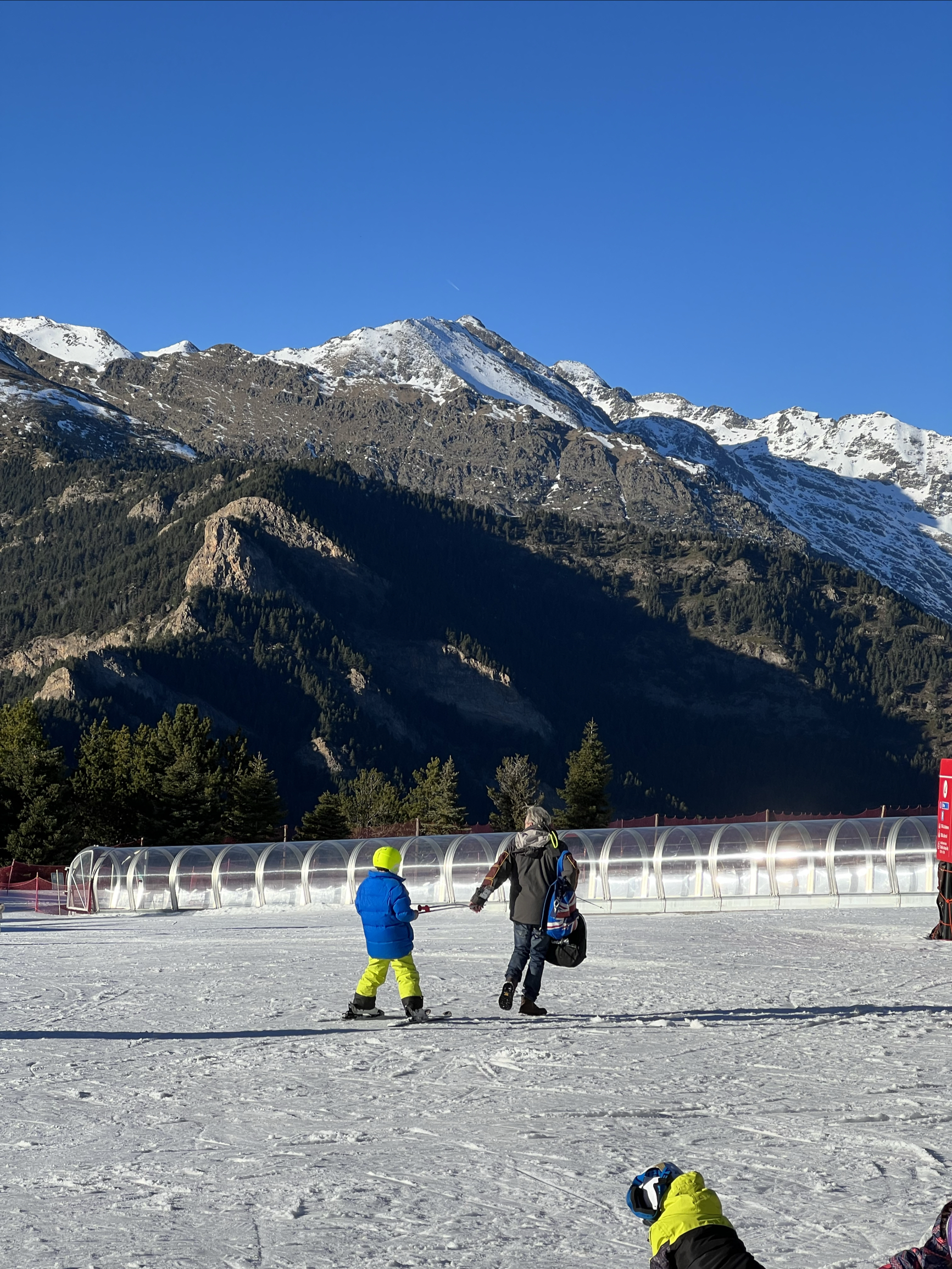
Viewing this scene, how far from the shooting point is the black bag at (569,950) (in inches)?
565

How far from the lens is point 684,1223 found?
5.08 meters

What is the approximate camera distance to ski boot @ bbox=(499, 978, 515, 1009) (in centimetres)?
1478

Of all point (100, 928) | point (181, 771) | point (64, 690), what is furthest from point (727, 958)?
point (64, 690)

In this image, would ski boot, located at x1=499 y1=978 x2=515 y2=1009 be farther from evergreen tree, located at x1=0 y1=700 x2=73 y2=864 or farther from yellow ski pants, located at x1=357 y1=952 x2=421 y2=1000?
evergreen tree, located at x1=0 y1=700 x2=73 y2=864

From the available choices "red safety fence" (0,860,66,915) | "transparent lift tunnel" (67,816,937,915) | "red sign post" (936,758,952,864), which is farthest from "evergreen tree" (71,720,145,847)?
"red sign post" (936,758,952,864)

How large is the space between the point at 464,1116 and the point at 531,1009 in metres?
4.66

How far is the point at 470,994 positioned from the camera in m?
17.2

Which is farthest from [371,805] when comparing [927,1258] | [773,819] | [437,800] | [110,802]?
[927,1258]

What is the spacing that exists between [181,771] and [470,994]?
86224mm

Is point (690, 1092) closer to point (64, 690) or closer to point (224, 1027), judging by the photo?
point (224, 1027)

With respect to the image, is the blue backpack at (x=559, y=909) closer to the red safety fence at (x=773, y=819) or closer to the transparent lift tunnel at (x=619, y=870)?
the transparent lift tunnel at (x=619, y=870)

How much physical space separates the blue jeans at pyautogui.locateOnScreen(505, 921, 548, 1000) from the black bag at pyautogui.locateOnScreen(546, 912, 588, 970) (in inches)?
3.8

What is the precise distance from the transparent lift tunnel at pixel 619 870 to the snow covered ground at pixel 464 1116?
17.4 meters

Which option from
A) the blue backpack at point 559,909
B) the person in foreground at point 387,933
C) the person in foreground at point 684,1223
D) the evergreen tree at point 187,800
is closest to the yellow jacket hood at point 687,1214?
the person in foreground at point 684,1223
